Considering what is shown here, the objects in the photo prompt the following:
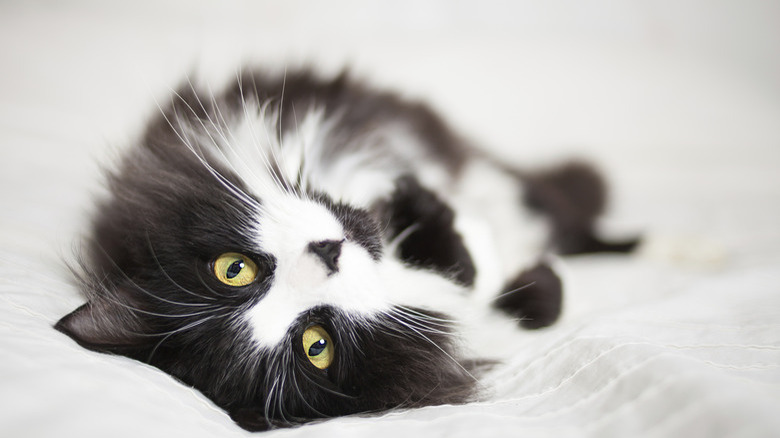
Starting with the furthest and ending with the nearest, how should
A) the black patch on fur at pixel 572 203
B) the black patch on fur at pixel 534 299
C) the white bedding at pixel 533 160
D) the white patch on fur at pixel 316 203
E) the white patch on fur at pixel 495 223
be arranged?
the black patch on fur at pixel 572 203
the white patch on fur at pixel 495 223
the black patch on fur at pixel 534 299
the white patch on fur at pixel 316 203
the white bedding at pixel 533 160

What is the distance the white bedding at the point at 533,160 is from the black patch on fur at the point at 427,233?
200 millimetres

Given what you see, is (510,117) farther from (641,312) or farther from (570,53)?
(641,312)

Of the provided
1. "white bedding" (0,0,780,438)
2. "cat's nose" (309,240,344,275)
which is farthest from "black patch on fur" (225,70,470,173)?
"cat's nose" (309,240,344,275)

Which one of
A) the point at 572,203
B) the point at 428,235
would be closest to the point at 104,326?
the point at 428,235

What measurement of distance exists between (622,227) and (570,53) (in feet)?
2.72

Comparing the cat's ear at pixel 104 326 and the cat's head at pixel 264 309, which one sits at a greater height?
the cat's head at pixel 264 309

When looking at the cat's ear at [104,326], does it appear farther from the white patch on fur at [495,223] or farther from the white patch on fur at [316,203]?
the white patch on fur at [495,223]

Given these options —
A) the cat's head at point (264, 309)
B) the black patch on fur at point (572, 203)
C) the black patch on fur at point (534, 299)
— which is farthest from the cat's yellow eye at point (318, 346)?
the black patch on fur at point (572, 203)

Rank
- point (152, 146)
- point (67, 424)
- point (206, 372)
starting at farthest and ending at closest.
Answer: point (152, 146) < point (206, 372) < point (67, 424)

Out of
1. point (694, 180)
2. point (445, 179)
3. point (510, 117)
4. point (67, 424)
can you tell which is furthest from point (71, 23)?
point (694, 180)

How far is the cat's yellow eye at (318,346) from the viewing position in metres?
0.93

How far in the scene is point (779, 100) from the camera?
1990 mm

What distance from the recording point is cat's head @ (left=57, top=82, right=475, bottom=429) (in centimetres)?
87

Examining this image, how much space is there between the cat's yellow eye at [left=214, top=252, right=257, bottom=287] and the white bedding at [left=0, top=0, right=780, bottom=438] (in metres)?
0.21
